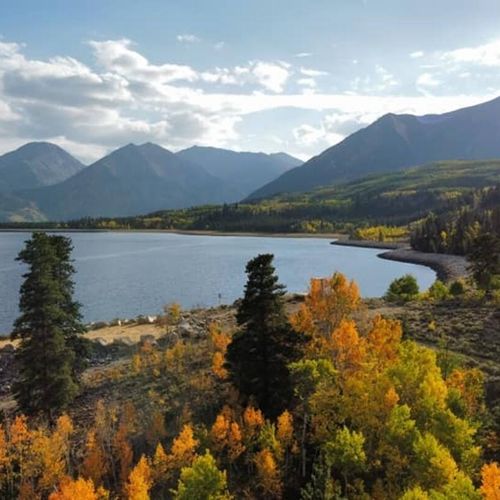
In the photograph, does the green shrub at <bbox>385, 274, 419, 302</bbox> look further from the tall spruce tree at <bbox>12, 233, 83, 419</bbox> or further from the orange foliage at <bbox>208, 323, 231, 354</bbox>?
the tall spruce tree at <bbox>12, 233, 83, 419</bbox>

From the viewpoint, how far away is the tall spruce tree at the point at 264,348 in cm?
4438

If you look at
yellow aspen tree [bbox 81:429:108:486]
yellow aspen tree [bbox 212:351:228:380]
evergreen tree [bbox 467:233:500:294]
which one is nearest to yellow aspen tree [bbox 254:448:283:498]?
yellow aspen tree [bbox 81:429:108:486]

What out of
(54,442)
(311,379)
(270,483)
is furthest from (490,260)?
(54,442)

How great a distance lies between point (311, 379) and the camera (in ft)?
139

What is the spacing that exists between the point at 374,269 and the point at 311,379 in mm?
133298

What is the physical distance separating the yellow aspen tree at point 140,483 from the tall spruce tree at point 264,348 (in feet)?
32.9

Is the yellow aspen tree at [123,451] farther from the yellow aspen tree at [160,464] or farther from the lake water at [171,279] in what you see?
the lake water at [171,279]

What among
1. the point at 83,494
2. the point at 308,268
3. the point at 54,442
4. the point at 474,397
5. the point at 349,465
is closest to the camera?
the point at 83,494

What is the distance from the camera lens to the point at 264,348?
148 feet

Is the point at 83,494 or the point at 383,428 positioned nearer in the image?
the point at 83,494

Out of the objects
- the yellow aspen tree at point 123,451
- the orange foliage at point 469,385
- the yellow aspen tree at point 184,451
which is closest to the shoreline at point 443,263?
the orange foliage at point 469,385

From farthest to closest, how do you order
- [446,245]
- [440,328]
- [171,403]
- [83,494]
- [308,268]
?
[446,245] < [308,268] < [440,328] < [171,403] < [83,494]

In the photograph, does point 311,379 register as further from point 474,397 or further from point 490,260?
point 490,260

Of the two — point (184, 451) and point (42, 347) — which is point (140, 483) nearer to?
point (184, 451)
